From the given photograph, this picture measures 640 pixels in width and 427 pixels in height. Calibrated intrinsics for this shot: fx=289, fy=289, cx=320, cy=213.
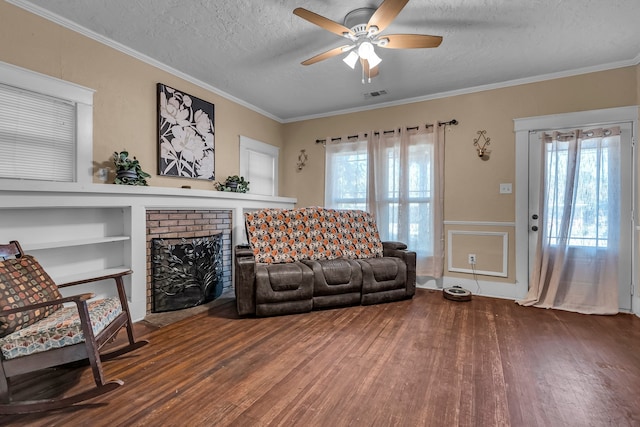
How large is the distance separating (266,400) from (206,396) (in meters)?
0.33

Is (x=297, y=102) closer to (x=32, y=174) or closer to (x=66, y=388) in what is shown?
(x=32, y=174)

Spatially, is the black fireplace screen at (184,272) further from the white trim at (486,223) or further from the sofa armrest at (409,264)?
the white trim at (486,223)

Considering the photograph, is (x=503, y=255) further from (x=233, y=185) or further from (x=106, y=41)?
(x=106, y=41)

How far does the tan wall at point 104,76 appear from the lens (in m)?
2.11

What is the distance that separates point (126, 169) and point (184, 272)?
1150 mm

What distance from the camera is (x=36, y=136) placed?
7.25 ft

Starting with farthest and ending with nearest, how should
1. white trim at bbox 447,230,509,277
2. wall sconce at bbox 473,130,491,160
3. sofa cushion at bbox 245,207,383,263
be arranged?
wall sconce at bbox 473,130,491,160, white trim at bbox 447,230,509,277, sofa cushion at bbox 245,207,383,263

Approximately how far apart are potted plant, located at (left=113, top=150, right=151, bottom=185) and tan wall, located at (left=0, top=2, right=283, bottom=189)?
0.37ft

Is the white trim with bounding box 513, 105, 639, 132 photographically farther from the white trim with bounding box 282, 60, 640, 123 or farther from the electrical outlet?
the electrical outlet

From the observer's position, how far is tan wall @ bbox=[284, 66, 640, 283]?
302cm

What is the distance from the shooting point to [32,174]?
86.4 inches

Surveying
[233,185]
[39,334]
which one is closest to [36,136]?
[39,334]

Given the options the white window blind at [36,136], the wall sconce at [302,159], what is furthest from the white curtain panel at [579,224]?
the white window blind at [36,136]

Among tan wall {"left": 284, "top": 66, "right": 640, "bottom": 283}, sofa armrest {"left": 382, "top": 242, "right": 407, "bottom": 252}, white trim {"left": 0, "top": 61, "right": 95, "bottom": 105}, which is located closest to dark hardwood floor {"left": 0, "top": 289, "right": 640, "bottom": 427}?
sofa armrest {"left": 382, "top": 242, "right": 407, "bottom": 252}
